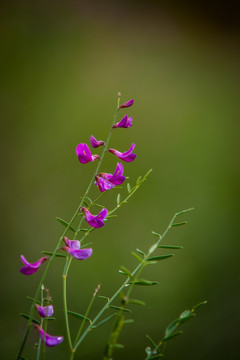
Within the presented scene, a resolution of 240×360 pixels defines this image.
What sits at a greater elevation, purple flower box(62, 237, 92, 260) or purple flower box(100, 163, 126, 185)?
purple flower box(100, 163, 126, 185)

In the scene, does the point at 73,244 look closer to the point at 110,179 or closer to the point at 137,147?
the point at 110,179

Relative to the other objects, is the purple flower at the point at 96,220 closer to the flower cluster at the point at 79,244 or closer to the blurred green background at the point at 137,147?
the flower cluster at the point at 79,244

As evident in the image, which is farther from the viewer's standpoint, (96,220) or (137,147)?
(137,147)

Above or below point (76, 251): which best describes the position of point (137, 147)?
below

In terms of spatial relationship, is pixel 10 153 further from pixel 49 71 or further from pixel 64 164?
pixel 49 71

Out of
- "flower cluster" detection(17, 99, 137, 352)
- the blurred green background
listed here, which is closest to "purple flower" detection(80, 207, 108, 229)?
"flower cluster" detection(17, 99, 137, 352)

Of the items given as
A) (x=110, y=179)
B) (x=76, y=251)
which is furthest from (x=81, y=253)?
(x=110, y=179)

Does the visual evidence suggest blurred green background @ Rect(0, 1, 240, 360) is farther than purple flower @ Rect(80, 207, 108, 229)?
Yes

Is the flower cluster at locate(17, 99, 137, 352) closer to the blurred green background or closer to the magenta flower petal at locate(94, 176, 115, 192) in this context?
the magenta flower petal at locate(94, 176, 115, 192)

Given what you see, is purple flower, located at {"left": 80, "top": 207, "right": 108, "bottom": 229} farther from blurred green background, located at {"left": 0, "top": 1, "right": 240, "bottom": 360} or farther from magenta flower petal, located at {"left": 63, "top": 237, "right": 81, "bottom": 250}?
blurred green background, located at {"left": 0, "top": 1, "right": 240, "bottom": 360}

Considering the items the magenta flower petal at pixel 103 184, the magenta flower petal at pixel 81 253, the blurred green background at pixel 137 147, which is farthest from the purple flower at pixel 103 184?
the blurred green background at pixel 137 147
